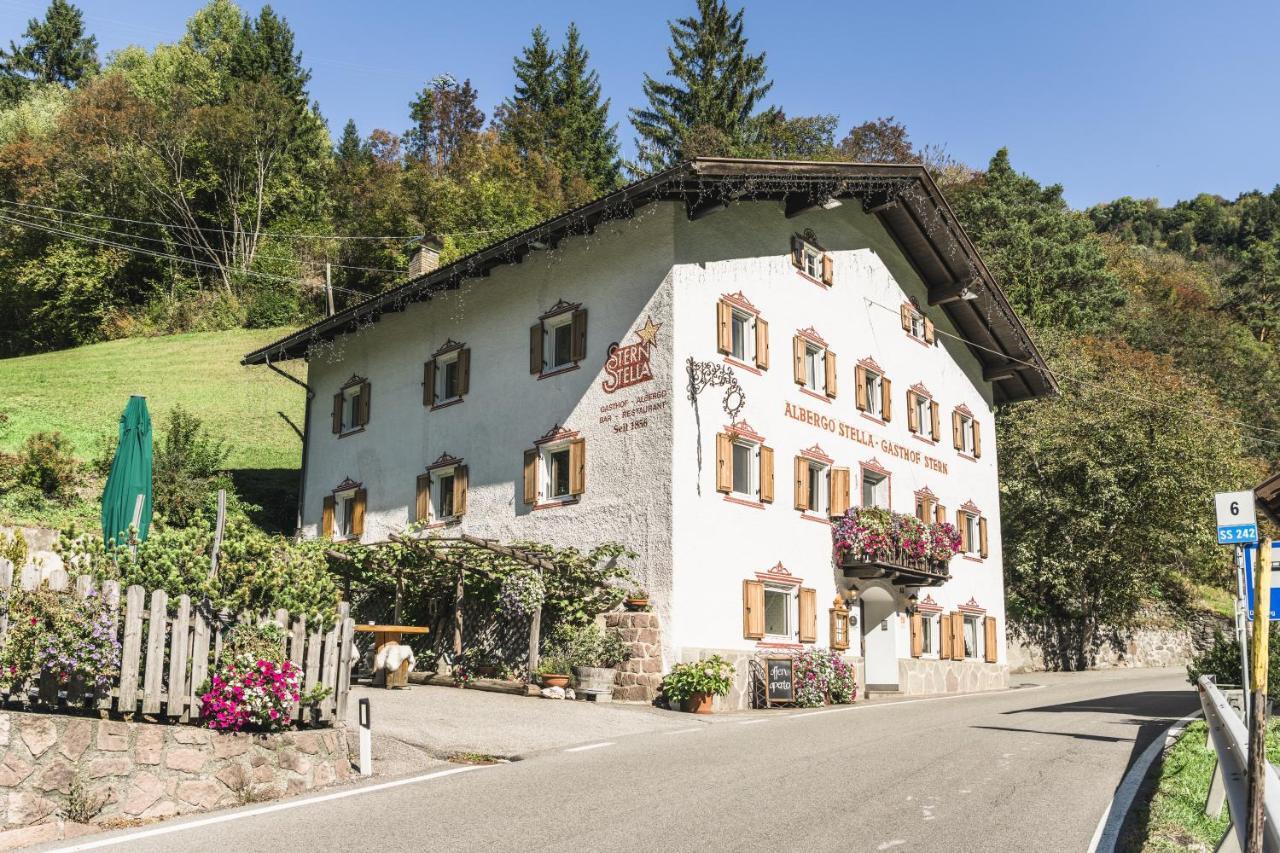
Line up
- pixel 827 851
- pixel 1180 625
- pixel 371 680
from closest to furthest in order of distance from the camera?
pixel 827 851, pixel 371 680, pixel 1180 625

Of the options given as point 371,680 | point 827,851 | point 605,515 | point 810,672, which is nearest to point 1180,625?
point 810,672

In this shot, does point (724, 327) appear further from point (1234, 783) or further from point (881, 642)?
point (1234, 783)

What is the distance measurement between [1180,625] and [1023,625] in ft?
26.2

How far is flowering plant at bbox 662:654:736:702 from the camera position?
60.5 ft

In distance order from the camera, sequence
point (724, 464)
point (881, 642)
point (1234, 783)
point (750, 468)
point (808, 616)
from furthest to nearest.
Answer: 1. point (881, 642)
2. point (808, 616)
3. point (750, 468)
4. point (724, 464)
5. point (1234, 783)

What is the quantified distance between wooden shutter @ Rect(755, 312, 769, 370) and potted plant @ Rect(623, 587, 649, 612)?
503cm

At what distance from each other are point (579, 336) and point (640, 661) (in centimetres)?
651

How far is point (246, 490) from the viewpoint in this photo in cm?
3234

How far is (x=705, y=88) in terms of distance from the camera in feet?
175

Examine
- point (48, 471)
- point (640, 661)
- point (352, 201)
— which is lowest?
point (640, 661)

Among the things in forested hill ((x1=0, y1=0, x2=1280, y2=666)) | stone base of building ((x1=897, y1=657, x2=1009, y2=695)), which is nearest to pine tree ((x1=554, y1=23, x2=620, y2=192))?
forested hill ((x1=0, y1=0, x2=1280, y2=666))

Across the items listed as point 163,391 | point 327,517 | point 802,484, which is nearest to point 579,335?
point 802,484

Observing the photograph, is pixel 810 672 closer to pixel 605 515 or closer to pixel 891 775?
pixel 605 515

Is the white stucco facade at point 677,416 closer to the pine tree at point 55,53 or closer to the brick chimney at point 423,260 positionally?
the brick chimney at point 423,260
